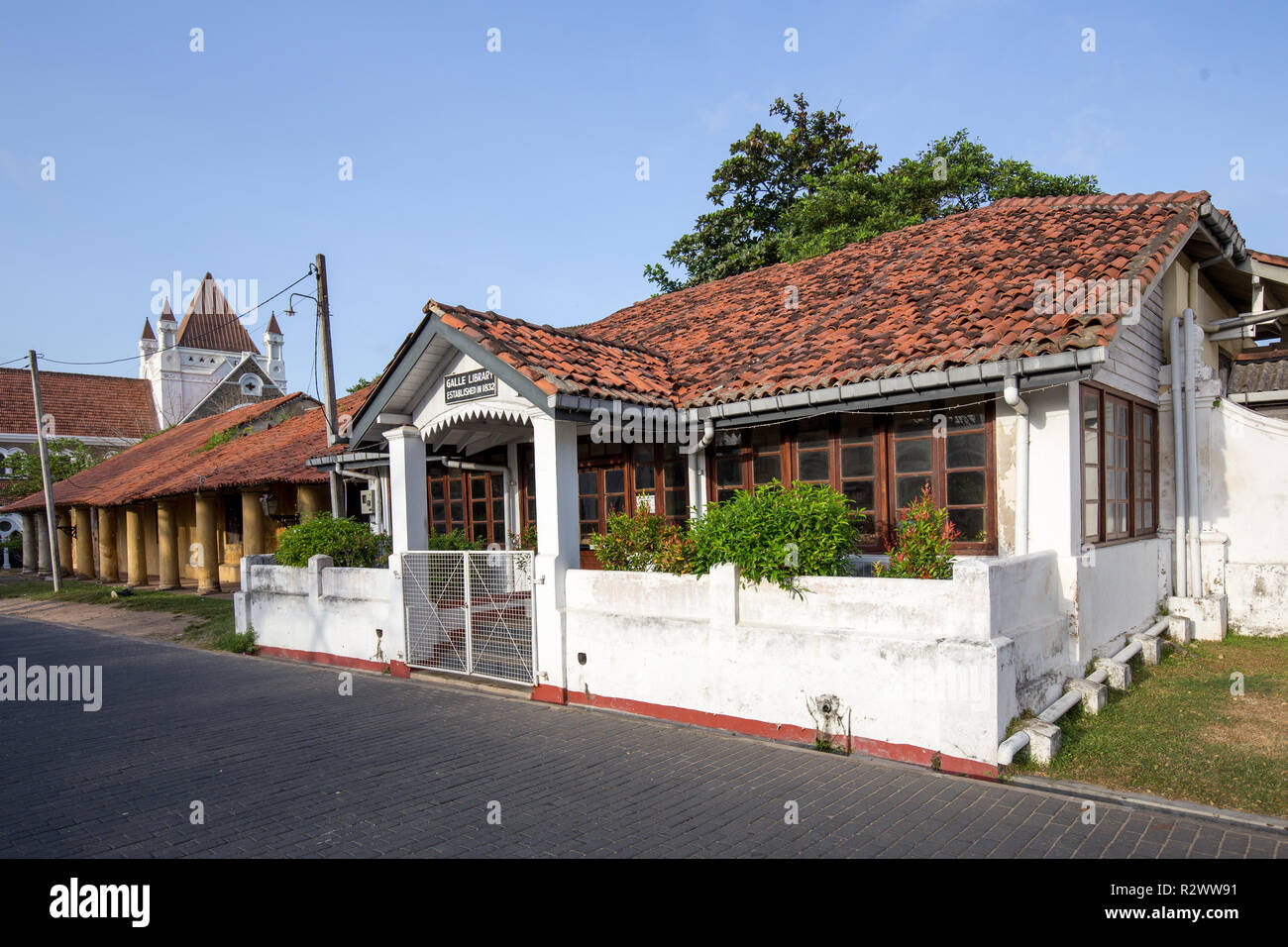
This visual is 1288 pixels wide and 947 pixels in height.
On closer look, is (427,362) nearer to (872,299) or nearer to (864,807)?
(872,299)

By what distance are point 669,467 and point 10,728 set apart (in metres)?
8.13

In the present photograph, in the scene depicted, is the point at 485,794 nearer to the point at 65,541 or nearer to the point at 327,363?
the point at 327,363

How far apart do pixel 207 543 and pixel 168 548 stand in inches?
116

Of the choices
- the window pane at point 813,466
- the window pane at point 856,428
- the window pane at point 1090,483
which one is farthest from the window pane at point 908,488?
the window pane at point 1090,483

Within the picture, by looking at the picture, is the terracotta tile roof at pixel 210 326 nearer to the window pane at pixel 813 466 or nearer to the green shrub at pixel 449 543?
the green shrub at pixel 449 543

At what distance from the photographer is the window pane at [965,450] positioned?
8.39 m

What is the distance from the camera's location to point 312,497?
19.6 m

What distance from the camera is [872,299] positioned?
409 inches

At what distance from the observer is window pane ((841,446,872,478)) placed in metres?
9.16

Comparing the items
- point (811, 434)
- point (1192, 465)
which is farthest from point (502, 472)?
Result: point (1192, 465)

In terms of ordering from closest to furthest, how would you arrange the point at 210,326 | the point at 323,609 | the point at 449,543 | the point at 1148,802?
the point at 1148,802, the point at 449,543, the point at 323,609, the point at 210,326

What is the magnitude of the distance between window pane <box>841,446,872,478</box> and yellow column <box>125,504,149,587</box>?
25.0 m

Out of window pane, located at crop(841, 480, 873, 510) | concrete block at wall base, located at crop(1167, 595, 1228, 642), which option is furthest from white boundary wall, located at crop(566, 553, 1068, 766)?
concrete block at wall base, located at crop(1167, 595, 1228, 642)

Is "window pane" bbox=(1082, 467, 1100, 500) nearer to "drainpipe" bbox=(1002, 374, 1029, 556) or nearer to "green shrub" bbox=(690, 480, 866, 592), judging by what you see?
"drainpipe" bbox=(1002, 374, 1029, 556)
